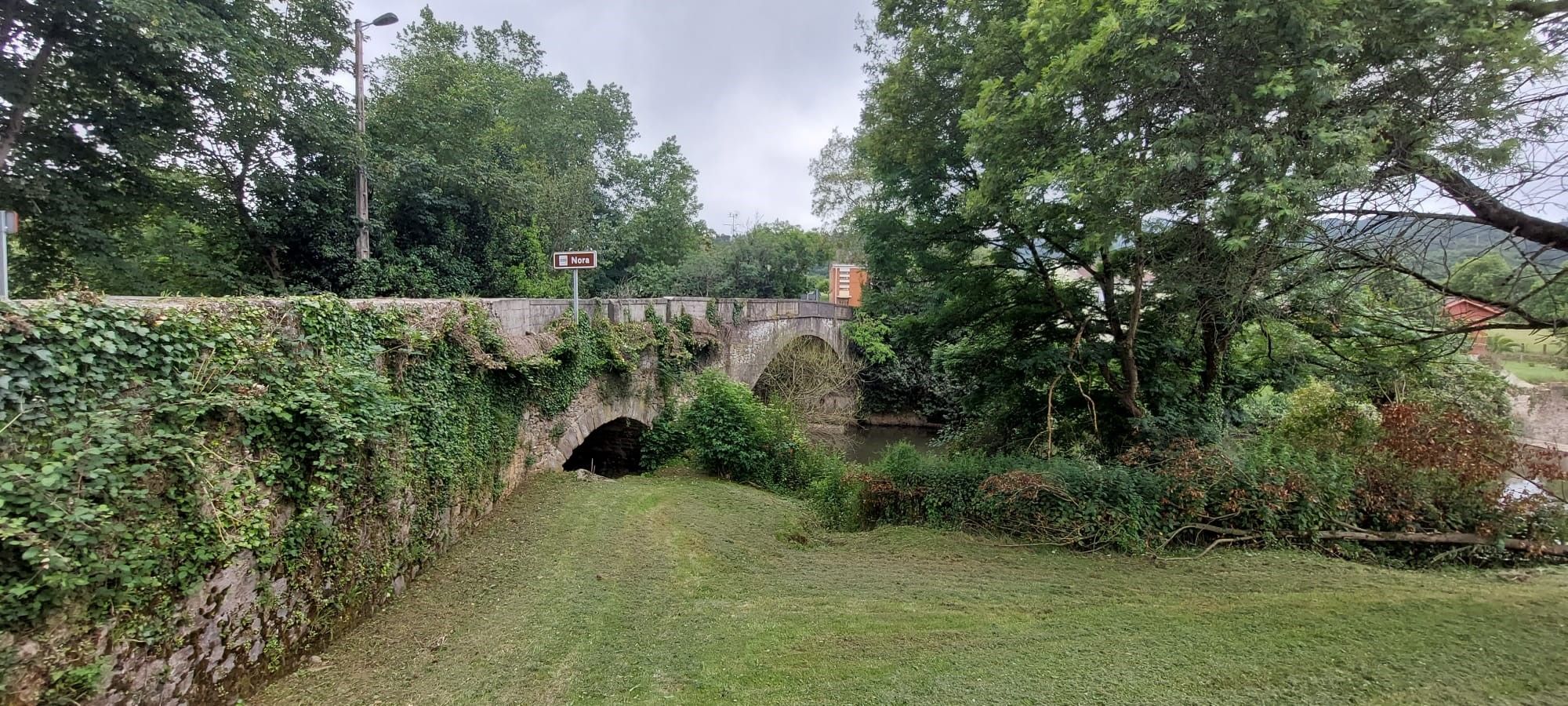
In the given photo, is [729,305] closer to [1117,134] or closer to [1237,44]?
[1117,134]

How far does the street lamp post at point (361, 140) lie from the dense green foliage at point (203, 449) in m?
7.66

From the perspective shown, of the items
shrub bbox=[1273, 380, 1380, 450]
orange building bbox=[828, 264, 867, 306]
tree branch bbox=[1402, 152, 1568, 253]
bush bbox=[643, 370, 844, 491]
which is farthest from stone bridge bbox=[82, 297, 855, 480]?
orange building bbox=[828, 264, 867, 306]

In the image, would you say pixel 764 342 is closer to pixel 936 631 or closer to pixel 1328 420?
pixel 1328 420

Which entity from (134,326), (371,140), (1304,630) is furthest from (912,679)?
(371,140)

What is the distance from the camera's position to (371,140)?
434 inches

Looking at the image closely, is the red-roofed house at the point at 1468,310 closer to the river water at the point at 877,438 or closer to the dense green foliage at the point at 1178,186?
the dense green foliage at the point at 1178,186

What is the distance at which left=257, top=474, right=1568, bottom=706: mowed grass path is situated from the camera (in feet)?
10.3

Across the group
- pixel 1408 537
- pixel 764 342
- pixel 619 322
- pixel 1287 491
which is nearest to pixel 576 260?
pixel 619 322

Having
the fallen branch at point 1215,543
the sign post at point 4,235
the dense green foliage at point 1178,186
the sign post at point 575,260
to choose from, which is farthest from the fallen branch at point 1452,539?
the sign post at point 4,235

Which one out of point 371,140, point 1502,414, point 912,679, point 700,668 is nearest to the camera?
point 912,679

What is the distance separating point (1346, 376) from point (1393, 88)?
396 cm

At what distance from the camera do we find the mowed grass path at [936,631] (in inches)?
123

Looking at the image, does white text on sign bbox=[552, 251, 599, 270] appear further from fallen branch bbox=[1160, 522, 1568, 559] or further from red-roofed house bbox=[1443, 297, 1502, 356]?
red-roofed house bbox=[1443, 297, 1502, 356]

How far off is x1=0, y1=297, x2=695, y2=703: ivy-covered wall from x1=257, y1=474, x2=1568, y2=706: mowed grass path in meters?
0.46
